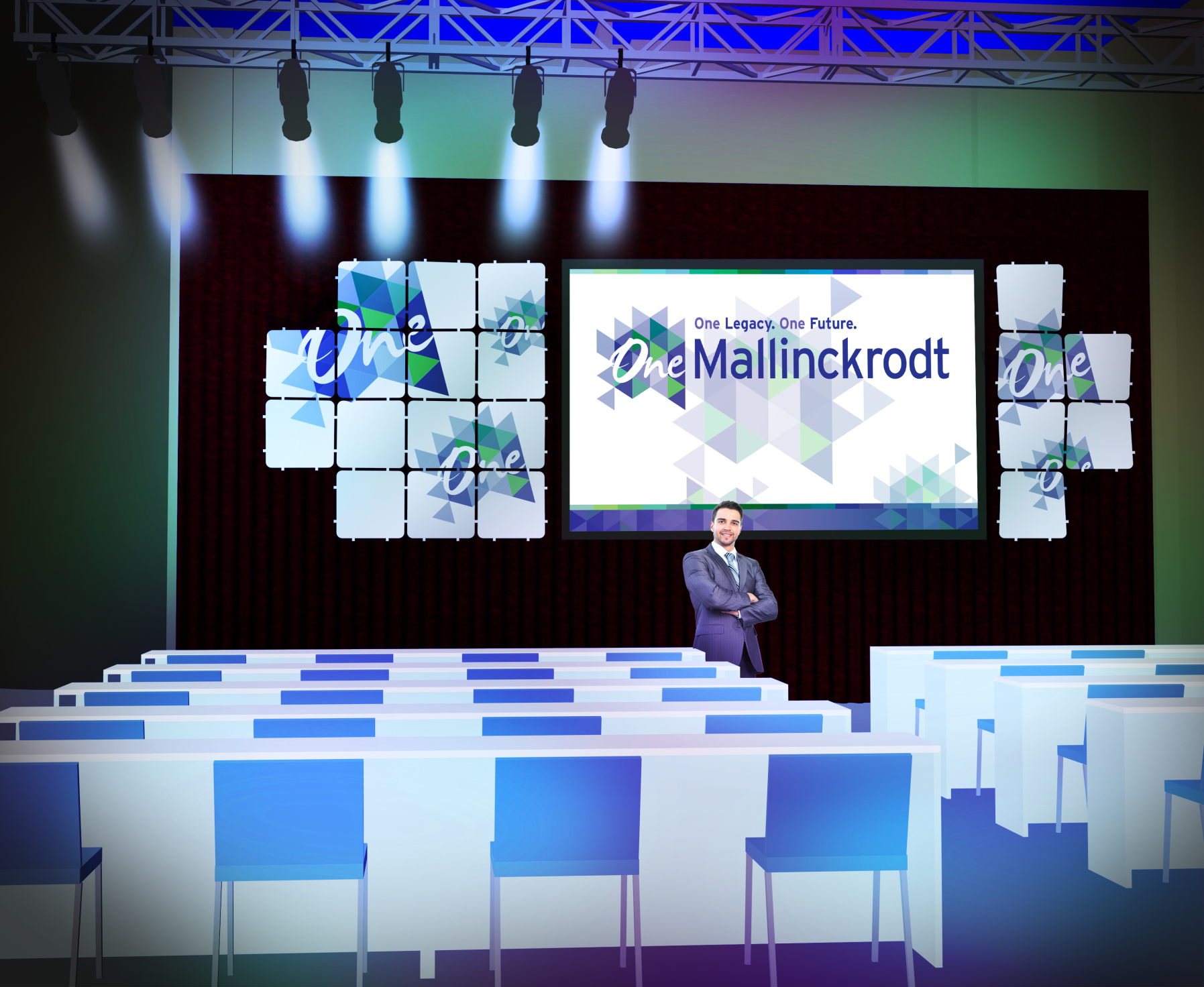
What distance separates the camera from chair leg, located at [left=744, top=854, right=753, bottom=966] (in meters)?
3.23

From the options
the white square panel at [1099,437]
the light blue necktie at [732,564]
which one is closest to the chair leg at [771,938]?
the light blue necktie at [732,564]

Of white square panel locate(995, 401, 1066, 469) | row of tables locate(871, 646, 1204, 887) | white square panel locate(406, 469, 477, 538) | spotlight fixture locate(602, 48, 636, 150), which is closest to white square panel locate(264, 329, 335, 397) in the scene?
white square panel locate(406, 469, 477, 538)

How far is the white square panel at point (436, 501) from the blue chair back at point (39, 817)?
5501 mm

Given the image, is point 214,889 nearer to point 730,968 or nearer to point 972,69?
point 730,968

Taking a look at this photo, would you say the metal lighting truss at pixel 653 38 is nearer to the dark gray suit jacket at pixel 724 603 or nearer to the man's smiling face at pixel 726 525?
the man's smiling face at pixel 726 525

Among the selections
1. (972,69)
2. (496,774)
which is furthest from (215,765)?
(972,69)

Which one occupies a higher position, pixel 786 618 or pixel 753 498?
pixel 753 498

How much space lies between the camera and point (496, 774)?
303 centimetres

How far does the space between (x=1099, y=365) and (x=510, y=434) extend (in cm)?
498

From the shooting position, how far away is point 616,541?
862 centimetres

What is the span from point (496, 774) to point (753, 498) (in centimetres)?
567

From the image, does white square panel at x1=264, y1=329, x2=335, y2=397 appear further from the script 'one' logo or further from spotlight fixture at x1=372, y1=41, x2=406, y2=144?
the script 'one' logo

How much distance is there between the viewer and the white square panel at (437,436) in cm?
→ 836

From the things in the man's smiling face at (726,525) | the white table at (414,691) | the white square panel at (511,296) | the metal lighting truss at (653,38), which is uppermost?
the metal lighting truss at (653,38)
